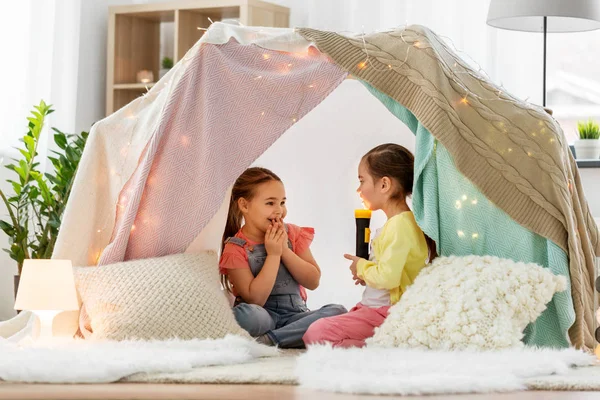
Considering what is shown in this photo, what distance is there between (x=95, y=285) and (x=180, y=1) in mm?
2129

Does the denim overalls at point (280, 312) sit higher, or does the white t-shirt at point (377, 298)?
the white t-shirt at point (377, 298)

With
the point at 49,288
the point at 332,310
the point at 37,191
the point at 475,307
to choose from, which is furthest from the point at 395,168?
the point at 37,191

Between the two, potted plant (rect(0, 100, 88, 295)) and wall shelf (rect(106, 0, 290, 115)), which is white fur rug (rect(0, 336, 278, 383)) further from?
wall shelf (rect(106, 0, 290, 115))

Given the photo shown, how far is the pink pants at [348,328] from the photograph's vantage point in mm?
2336

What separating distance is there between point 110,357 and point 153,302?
1.25 ft

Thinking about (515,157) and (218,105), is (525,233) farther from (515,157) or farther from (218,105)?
(218,105)

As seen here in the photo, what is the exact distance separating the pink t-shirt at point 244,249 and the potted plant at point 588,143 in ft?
4.44

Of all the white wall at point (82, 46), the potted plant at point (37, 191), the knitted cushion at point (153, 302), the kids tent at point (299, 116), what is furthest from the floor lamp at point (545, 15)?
the potted plant at point (37, 191)

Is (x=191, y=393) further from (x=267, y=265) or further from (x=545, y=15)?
(x=545, y=15)

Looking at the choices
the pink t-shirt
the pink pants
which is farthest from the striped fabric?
the pink t-shirt

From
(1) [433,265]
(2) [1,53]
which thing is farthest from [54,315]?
(2) [1,53]

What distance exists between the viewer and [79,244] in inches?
98.0

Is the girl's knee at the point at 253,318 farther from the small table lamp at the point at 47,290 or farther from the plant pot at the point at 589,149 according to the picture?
the plant pot at the point at 589,149

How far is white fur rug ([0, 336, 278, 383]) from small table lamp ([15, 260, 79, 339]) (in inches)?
3.6
